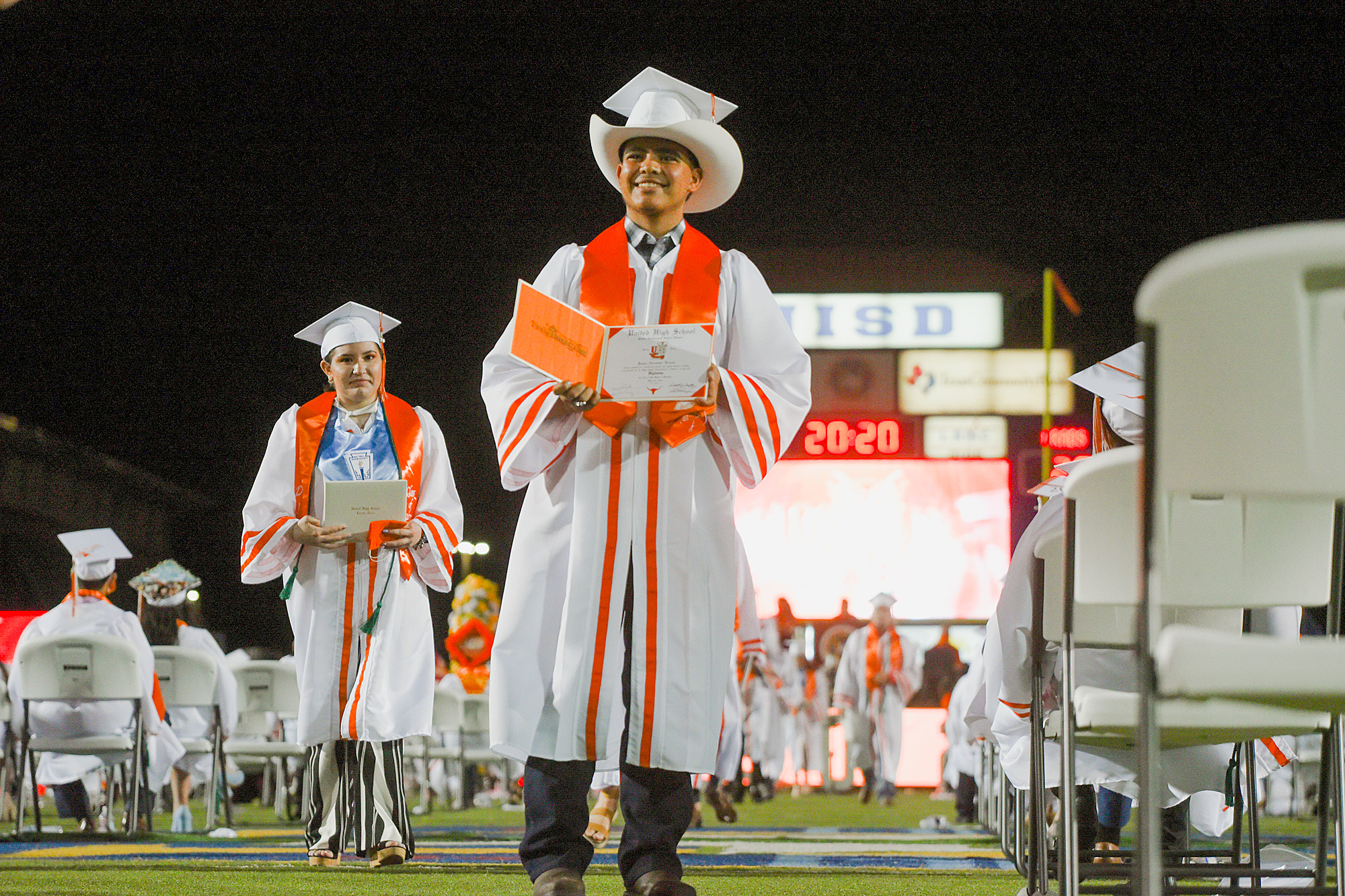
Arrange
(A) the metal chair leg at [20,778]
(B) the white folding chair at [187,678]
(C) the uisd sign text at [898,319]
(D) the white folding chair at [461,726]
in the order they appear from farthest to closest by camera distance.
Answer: (C) the uisd sign text at [898,319], (D) the white folding chair at [461,726], (B) the white folding chair at [187,678], (A) the metal chair leg at [20,778]

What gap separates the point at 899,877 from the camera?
4.71 meters

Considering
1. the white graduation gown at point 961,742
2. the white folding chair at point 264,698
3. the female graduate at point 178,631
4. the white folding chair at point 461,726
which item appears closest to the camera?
the female graduate at point 178,631

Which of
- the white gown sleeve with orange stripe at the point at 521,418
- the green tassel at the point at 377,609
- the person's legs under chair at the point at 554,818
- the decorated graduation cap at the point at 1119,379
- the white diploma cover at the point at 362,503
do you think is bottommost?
the person's legs under chair at the point at 554,818

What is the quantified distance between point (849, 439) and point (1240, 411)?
16.2 metres

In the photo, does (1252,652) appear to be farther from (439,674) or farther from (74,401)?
(74,401)

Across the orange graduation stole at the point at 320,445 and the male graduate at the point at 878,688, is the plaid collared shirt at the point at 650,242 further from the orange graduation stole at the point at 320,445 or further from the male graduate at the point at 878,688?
the male graduate at the point at 878,688

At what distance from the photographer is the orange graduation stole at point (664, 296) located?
3.37 metres

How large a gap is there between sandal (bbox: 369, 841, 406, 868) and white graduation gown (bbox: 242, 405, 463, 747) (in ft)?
1.29

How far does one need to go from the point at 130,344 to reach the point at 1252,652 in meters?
22.1

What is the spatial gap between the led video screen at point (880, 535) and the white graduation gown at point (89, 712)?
1071 cm

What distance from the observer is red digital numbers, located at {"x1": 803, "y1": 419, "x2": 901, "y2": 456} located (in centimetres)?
1775

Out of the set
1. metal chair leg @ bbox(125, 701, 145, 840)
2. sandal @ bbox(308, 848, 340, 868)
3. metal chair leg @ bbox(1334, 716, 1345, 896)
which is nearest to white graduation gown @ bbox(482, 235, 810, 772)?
metal chair leg @ bbox(1334, 716, 1345, 896)

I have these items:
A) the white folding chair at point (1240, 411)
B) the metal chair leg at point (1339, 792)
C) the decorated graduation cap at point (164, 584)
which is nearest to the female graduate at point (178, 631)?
the decorated graduation cap at point (164, 584)

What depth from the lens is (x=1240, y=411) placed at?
5.50 feet
